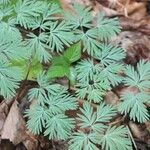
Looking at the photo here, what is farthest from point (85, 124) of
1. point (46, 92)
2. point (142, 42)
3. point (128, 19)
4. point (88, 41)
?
point (128, 19)

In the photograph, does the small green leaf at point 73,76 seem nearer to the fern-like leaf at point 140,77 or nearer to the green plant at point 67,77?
the green plant at point 67,77

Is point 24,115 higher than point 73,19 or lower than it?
lower

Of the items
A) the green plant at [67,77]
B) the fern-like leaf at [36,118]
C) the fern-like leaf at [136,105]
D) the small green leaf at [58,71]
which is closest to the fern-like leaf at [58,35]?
the green plant at [67,77]

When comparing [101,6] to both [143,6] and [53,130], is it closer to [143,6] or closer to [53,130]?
[143,6]

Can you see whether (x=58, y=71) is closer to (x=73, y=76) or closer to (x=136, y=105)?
(x=73, y=76)

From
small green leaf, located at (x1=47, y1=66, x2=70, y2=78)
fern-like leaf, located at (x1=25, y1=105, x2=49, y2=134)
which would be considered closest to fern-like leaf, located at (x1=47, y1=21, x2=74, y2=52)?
small green leaf, located at (x1=47, y1=66, x2=70, y2=78)

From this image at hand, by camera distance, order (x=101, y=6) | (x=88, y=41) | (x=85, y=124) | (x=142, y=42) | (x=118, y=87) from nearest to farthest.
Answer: (x=85, y=124), (x=88, y=41), (x=118, y=87), (x=142, y=42), (x=101, y=6)

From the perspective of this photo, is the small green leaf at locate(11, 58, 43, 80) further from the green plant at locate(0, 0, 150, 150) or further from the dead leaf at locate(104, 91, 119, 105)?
the dead leaf at locate(104, 91, 119, 105)
